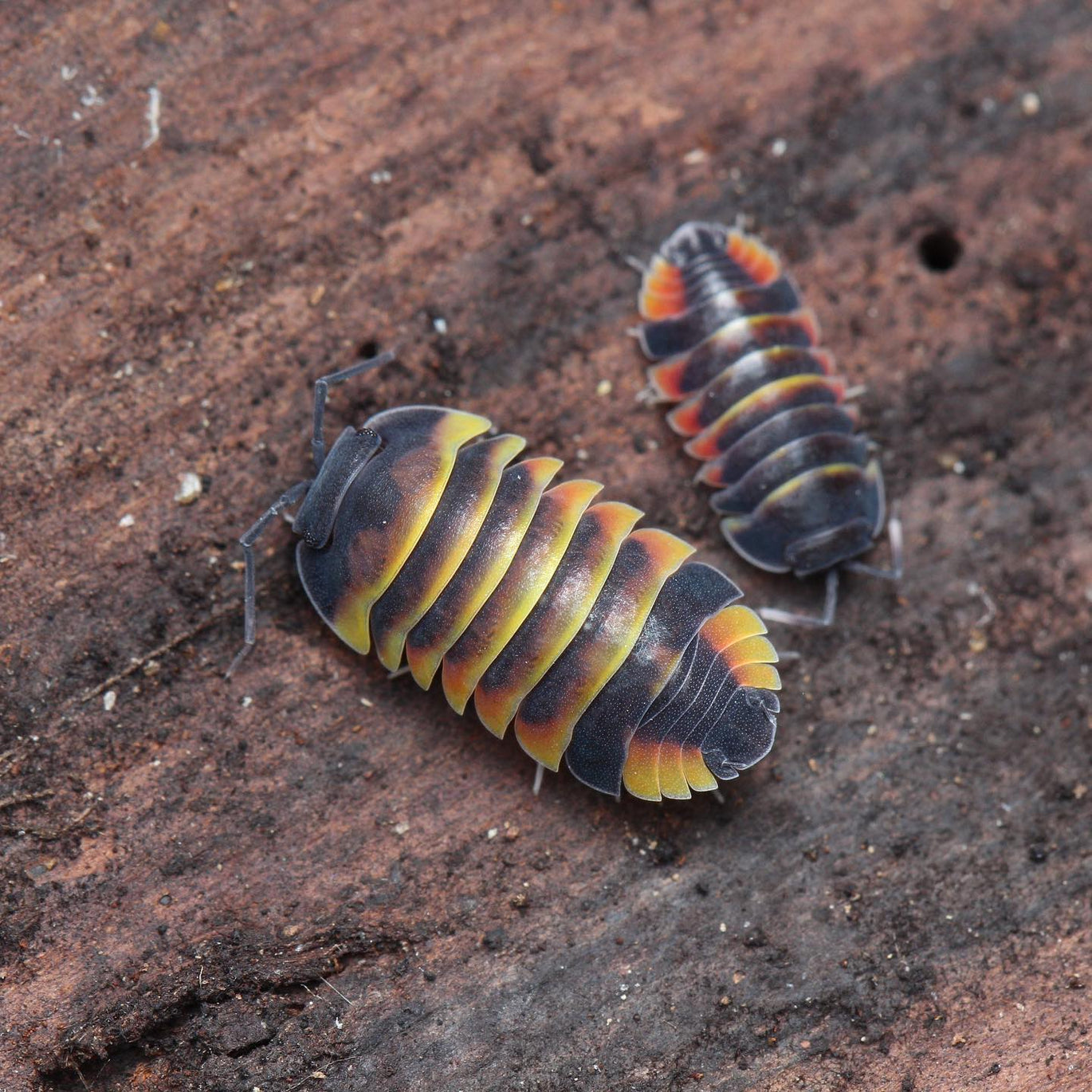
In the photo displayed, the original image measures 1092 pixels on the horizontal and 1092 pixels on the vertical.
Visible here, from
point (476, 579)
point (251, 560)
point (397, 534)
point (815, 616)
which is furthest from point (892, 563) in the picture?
point (251, 560)

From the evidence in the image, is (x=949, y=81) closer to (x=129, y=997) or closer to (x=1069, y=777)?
(x=1069, y=777)

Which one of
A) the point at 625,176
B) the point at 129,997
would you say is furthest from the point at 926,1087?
the point at 625,176

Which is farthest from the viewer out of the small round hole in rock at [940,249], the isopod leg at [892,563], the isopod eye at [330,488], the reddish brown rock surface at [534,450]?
the small round hole in rock at [940,249]

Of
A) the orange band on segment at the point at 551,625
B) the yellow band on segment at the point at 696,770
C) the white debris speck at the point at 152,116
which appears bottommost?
the yellow band on segment at the point at 696,770

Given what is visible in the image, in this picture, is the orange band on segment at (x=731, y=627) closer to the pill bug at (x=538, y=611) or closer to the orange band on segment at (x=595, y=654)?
the pill bug at (x=538, y=611)

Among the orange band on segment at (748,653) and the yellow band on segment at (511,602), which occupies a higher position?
the yellow band on segment at (511,602)

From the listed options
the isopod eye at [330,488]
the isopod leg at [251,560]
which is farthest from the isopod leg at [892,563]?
the isopod leg at [251,560]

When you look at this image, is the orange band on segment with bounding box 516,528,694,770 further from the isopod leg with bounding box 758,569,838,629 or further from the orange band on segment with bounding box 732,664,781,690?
the isopod leg with bounding box 758,569,838,629
